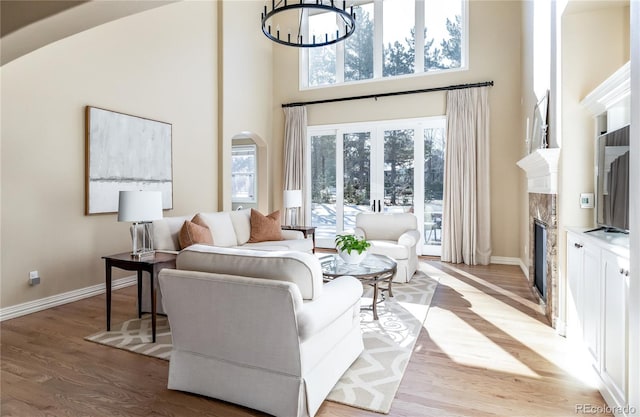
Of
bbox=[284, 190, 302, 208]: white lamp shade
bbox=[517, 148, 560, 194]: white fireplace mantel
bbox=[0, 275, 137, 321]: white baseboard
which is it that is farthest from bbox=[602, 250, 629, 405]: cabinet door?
bbox=[0, 275, 137, 321]: white baseboard

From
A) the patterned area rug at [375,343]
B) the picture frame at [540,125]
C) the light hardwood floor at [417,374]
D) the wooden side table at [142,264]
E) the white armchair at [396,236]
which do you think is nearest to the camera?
the light hardwood floor at [417,374]

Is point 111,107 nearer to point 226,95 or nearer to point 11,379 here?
point 226,95

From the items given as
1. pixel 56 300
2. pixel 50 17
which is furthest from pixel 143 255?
pixel 50 17

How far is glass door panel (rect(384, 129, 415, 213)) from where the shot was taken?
6812 mm

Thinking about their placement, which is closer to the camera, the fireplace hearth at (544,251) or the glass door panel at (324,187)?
the fireplace hearth at (544,251)

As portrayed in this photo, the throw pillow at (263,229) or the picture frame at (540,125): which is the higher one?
the picture frame at (540,125)

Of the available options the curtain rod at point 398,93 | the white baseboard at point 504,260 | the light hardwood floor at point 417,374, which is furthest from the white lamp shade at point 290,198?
the white baseboard at point 504,260

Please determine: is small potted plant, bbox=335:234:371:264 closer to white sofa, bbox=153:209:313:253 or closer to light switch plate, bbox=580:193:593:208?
white sofa, bbox=153:209:313:253

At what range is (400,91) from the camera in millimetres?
6754

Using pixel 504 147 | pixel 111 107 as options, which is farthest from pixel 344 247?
pixel 504 147

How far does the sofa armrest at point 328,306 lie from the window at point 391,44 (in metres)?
5.41

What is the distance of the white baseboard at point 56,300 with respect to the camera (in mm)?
3646

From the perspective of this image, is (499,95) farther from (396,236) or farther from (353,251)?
(353,251)

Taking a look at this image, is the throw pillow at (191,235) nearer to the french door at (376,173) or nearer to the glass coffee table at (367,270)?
the glass coffee table at (367,270)
